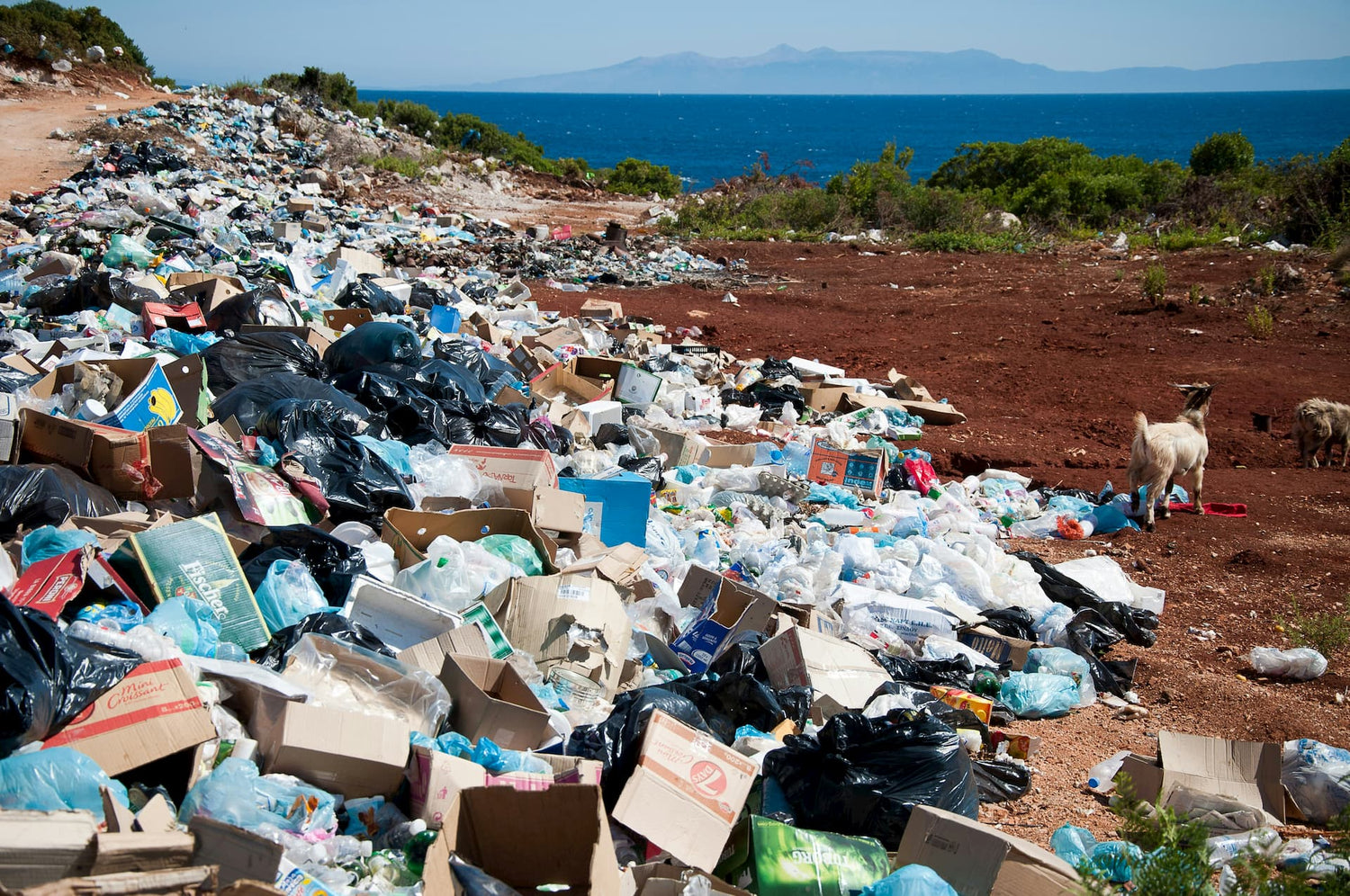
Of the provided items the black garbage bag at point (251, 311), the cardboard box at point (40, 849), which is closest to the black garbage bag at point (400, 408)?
the black garbage bag at point (251, 311)

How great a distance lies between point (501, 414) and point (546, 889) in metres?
3.32

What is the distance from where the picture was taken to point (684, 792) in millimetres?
2602

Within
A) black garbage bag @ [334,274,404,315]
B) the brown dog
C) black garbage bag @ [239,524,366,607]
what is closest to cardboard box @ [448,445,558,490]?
black garbage bag @ [239,524,366,607]

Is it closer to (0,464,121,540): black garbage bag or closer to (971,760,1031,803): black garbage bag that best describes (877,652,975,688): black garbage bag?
(971,760,1031,803): black garbage bag

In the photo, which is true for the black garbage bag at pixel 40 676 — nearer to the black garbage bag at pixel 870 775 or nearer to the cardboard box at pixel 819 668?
the black garbage bag at pixel 870 775

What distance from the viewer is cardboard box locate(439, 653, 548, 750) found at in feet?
9.13

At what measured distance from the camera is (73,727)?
2273mm

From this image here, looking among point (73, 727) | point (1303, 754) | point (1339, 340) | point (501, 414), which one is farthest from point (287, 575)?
point (1339, 340)

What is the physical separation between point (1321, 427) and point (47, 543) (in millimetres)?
8242

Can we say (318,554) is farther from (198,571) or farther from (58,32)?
(58,32)

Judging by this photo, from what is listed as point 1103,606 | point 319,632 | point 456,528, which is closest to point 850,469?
point 1103,606

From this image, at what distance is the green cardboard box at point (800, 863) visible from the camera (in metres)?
2.45

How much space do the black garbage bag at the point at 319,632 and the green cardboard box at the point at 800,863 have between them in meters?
1.30

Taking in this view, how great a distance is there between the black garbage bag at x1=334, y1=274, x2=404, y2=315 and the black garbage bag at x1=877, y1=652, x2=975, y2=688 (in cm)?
506
